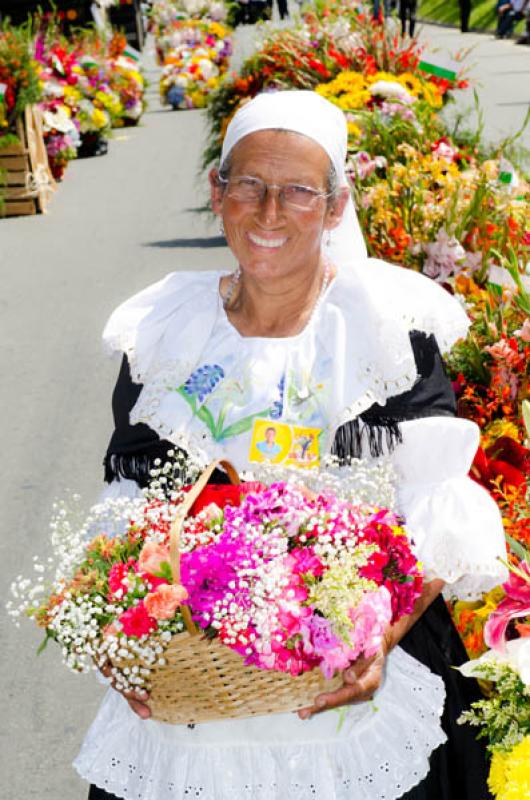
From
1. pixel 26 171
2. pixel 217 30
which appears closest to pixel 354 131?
pixel 26 171

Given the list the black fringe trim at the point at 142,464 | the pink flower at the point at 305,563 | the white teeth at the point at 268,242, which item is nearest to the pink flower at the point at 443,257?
the white teeth at the point at 268,242

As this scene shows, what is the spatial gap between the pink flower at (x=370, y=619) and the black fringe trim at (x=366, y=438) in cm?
42

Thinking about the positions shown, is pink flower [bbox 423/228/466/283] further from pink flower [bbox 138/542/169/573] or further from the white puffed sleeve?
pink flower [bbox 138/542/169/573]

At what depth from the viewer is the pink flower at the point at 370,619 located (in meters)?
1.98

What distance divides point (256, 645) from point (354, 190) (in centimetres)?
366

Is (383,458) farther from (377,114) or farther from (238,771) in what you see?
(377,114)

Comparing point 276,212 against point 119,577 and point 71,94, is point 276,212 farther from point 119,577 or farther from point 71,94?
point 71,94

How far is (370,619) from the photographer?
6.53ft

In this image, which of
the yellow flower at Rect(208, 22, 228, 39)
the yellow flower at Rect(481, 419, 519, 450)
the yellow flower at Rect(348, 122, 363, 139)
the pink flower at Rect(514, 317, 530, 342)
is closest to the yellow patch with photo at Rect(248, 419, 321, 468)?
the yellow flower at Rect(481, 419, 519, 450)

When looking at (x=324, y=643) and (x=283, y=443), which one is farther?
(x=283, y=443)

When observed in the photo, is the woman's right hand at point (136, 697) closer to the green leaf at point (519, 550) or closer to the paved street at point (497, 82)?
the green leaf at point (519, 550)

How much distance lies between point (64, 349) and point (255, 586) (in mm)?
6201

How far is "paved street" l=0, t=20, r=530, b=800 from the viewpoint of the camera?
13.6ft

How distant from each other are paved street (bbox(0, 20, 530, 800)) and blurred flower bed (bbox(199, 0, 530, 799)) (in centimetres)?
154
